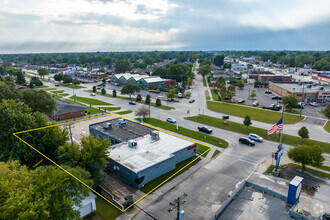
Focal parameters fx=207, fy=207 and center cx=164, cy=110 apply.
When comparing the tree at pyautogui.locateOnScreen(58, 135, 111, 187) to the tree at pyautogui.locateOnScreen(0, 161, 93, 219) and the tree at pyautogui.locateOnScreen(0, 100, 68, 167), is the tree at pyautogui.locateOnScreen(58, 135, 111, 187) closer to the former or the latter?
the tree at pyautogui.locateOnScreen(0, 161, 93, 219)

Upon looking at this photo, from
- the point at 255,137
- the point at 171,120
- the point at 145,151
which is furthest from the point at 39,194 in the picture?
the point at 171,120

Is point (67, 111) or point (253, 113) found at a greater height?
point (67, 111)

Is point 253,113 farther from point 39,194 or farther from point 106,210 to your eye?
point 39,194

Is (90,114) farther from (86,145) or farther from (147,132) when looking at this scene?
(86,145)

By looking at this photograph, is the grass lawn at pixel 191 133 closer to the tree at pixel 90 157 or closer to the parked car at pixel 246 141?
the parked car at pixel 246 141

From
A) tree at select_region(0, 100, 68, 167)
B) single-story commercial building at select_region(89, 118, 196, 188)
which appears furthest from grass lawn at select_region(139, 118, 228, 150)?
tree at select_region(0, 100, 68, 167)

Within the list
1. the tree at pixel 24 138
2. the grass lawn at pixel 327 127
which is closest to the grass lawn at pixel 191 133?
the tree at pixel 24 138
